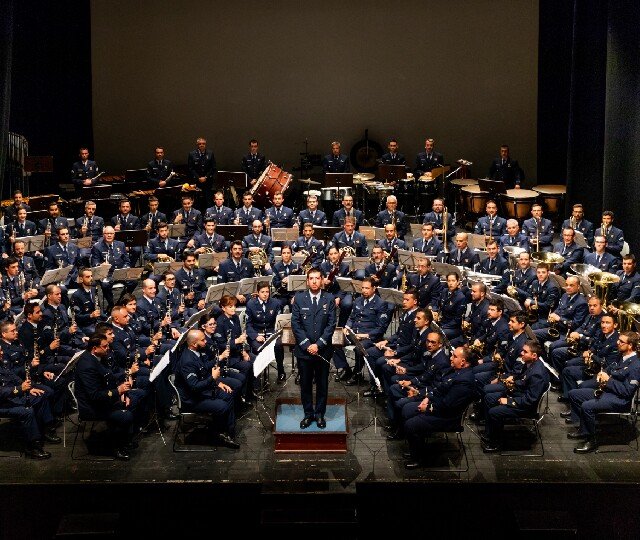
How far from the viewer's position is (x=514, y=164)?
17.9 m

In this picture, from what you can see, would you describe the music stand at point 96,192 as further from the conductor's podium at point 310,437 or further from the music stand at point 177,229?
the conductor's podium at point 310,437

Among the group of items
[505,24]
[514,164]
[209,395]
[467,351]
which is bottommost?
[209,395]

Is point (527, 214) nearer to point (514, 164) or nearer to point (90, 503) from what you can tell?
point (514, 164)

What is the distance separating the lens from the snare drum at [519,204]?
55.2ft

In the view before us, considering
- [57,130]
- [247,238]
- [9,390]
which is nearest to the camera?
[9,390]

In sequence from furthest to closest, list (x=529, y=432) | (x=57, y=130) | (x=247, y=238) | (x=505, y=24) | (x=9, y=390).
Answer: (x=505, y=24) → (x=57, y=130) → (x=247, y=238) → (x=529, y=432) → (x=9, y=390)

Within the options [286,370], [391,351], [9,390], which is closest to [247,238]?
[286,370]

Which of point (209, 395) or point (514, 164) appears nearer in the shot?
point (209, 395)

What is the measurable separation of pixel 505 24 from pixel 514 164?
3598mm

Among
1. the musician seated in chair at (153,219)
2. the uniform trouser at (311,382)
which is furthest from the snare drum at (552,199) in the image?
the uniform trouser at (311,382)

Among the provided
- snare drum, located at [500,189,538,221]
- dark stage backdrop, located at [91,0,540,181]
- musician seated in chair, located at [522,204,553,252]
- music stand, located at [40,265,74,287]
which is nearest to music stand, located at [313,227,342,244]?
musician seated in chair, located at [522,204,553,252]

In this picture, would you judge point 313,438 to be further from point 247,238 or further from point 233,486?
point 247,238

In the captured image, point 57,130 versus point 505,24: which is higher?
point 505,24

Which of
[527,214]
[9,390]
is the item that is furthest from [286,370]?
[527,214]
